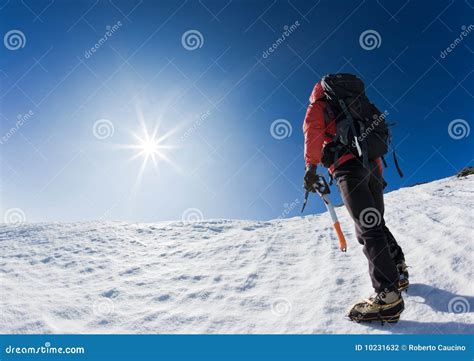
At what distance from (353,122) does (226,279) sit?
9.58 feet

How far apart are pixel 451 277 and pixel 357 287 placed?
0.97 m

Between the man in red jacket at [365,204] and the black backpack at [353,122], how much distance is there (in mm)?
58

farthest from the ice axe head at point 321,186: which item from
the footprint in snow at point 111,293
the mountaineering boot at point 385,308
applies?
the footprint in snow at point 111,293

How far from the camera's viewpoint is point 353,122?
12.0 feet

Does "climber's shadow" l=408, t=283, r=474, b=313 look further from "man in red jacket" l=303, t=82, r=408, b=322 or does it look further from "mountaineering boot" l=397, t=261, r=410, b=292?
"man in red jacket" l=303, t=82, r=408, b=322

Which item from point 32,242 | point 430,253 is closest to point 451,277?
point 430,253

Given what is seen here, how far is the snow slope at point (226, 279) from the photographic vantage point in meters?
3.67

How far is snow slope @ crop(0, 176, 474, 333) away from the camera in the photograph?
367 centimetres

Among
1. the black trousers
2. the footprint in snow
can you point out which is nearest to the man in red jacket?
the black trousers

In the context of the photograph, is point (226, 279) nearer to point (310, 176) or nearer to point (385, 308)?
point (310, 176)

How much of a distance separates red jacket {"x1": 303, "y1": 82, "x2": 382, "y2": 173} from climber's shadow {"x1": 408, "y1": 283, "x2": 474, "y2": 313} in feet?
4.38

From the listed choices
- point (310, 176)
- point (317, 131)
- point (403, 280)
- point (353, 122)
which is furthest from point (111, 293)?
point (353, 122)

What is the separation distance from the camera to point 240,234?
8125 mm
